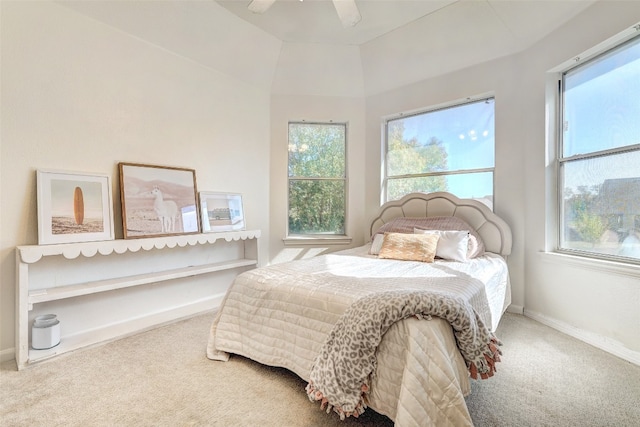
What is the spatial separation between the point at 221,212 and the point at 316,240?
126 cm

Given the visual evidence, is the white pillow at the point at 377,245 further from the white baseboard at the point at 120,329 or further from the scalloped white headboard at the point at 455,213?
the white baseboard at the point at 120,329

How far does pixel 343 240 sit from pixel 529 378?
2.47m

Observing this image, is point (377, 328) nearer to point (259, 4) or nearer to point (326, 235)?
point (259, 4)

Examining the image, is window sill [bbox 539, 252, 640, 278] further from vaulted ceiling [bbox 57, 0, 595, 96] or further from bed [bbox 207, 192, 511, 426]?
vaulted ceiling [bbox 57, 0, 595, 96]

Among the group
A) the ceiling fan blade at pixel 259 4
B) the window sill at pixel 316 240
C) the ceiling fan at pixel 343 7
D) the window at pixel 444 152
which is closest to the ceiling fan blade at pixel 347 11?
the ceiling fan at pixel 343 7

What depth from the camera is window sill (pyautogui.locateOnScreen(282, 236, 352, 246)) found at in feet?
13.1

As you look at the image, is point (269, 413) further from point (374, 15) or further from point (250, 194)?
point (374, 15)

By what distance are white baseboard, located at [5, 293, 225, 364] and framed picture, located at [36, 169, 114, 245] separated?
29.2 inches

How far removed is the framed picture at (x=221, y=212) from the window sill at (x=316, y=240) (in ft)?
2.27

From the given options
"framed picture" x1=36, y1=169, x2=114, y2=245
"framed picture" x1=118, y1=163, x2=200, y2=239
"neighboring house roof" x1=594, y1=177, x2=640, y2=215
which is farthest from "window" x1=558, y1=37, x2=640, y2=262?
"framed picture" x1=36, y1=169, x2=114, y2=245

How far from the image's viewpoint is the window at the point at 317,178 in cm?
410

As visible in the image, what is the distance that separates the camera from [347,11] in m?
2.33

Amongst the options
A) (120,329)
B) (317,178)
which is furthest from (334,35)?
(120,329)

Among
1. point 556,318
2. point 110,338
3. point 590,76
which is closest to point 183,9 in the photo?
point 110,338
